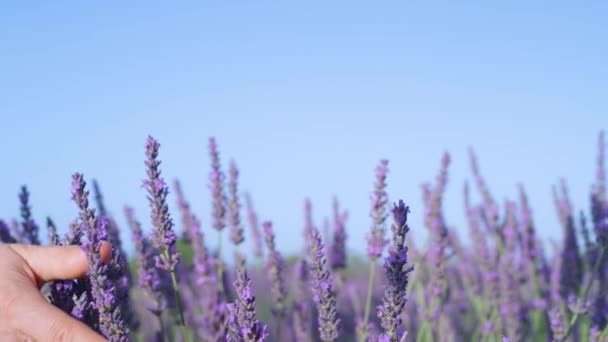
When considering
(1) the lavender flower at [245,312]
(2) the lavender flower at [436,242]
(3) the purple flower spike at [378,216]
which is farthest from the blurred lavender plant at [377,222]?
(1) the lavender flower at [245,312]

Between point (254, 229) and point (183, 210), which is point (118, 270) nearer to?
point (183, 210)

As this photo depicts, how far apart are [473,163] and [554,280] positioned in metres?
1.27

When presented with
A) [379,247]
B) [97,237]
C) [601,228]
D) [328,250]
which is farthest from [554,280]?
[97,237]

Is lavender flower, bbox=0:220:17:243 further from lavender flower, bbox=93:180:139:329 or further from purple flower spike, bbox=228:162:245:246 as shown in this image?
purple flower spike, bbox=228:162:245:246

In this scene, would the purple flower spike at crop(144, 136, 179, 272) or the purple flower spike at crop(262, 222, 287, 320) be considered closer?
the purple flower spike at crop(144, 136, 179, 272)

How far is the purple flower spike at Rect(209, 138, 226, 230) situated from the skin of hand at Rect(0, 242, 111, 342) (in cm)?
135

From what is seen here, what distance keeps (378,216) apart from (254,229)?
224 cm

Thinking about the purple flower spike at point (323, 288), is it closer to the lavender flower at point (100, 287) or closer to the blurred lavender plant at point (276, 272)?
the lavender flower at point (100, 287)

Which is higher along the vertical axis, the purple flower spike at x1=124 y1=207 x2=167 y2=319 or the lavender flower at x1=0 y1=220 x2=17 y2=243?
the lavender flower at x1=0 y1=220 x2=17 y2=243

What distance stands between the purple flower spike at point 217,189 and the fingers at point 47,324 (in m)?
1.52

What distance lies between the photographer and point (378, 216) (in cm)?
310

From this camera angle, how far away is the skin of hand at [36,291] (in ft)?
6.26

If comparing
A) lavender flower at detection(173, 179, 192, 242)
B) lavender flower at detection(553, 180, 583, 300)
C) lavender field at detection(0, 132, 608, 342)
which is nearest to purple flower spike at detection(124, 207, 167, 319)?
lavender field at detection(0, 132, 608, 342)

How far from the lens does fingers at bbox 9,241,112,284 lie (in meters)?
2.02
